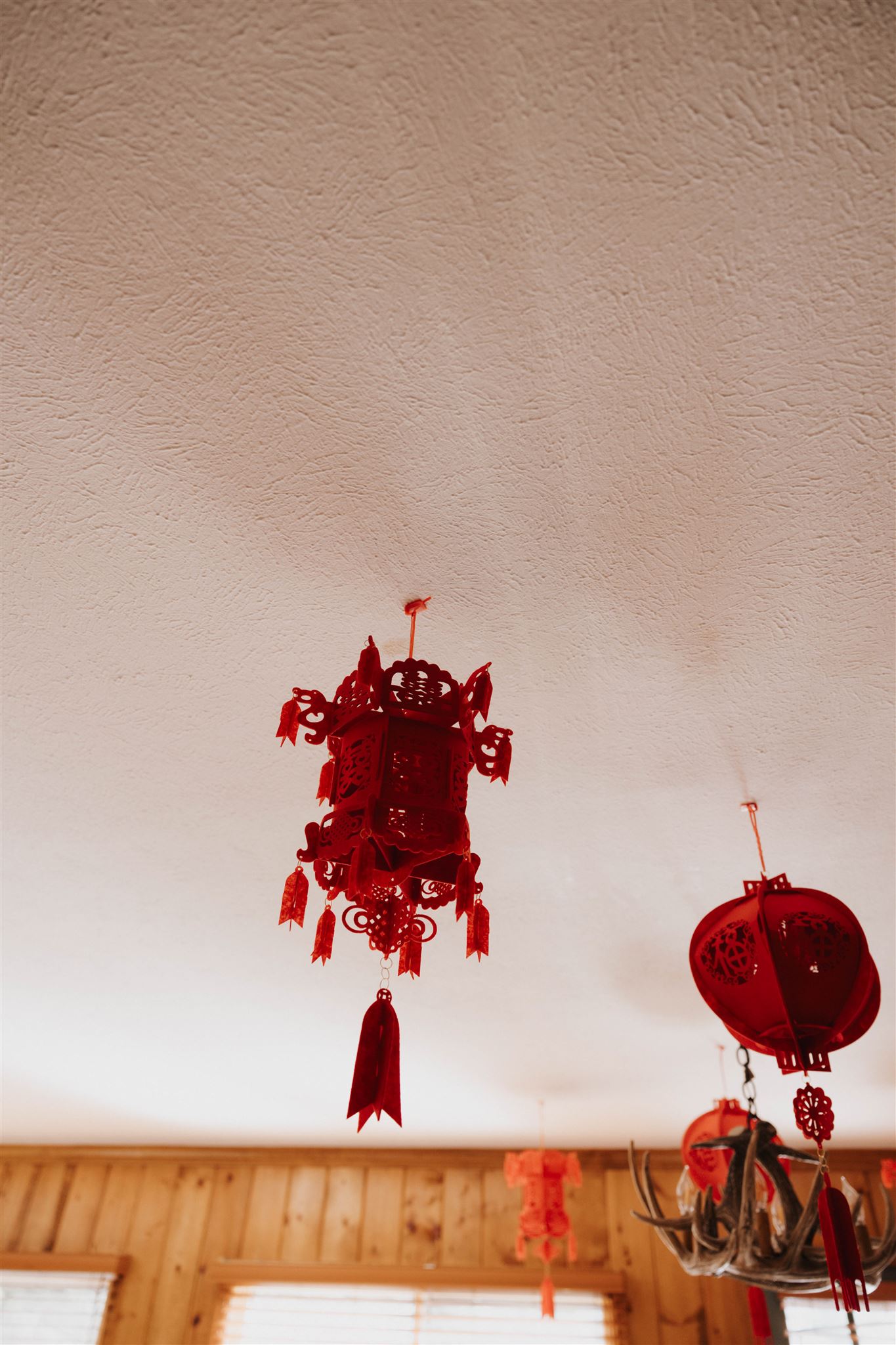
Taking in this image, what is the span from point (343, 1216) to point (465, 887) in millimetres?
3771

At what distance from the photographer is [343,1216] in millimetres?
4164

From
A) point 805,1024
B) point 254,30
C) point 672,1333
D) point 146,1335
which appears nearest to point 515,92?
point 254,30

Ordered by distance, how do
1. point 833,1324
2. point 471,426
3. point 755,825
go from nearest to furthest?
1. point 471,426
2. point 755,825
3. point 833,1324

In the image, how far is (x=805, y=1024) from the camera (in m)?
1.38

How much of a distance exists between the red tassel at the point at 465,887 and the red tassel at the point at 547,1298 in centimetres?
316

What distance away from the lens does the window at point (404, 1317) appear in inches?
149

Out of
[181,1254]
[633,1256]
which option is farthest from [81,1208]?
[633,1256]

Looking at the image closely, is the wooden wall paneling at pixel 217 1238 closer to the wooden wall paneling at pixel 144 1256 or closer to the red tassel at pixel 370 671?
the wooden wall paneling at pixel 144 1256

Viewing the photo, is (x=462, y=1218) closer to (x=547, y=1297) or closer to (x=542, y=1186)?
(x=547, y=1297)

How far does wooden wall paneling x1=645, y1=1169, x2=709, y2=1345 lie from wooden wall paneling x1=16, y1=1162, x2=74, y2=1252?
2882 millimetres

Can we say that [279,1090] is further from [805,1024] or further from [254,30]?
[254,30]

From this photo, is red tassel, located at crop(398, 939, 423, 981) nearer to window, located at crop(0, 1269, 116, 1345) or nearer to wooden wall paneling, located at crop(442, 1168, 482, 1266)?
wooden wall paneling, located at crop(442, 1168, 482, 1266)

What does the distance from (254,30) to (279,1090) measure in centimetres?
368

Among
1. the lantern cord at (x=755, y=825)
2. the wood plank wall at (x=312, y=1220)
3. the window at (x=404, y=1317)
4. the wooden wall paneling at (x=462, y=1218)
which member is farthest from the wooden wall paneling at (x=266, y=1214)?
the lantern cord at (x=755, y=825)
